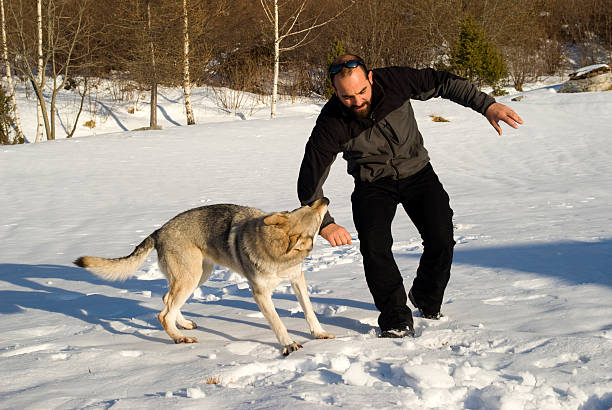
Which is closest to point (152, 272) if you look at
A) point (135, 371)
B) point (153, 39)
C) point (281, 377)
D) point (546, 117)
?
point (135, 371)

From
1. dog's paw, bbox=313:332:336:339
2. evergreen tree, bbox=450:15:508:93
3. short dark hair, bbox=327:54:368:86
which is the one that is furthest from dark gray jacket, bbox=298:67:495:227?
evergreen tree, bbox=450:15:508:93

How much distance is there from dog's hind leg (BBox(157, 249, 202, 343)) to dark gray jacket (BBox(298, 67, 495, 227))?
1.02 metres

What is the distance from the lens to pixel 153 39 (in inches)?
1037

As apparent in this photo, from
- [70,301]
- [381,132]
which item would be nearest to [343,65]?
[381,132]

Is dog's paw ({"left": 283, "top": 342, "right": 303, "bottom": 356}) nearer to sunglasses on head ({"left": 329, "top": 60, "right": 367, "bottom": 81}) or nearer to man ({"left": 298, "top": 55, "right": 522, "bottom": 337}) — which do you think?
man ({"left": 298, "top": 55, "right": 522, "bottom": 337})

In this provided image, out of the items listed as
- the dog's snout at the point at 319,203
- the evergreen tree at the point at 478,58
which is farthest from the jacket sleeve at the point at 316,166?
the evergreen tree at the point at 478,58

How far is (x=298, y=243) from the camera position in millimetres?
3982

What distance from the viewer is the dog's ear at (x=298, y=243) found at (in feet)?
13.0

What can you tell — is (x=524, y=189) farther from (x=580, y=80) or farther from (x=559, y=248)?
(x=580, y=80)

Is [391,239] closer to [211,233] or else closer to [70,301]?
[211,233]

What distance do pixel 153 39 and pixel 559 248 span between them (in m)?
23.7

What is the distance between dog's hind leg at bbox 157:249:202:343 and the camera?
14.5 ft

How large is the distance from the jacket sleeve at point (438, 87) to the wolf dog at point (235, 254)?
1.16 metres

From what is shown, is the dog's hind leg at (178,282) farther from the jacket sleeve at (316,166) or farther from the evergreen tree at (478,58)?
the evergreen tree at (478,58)
